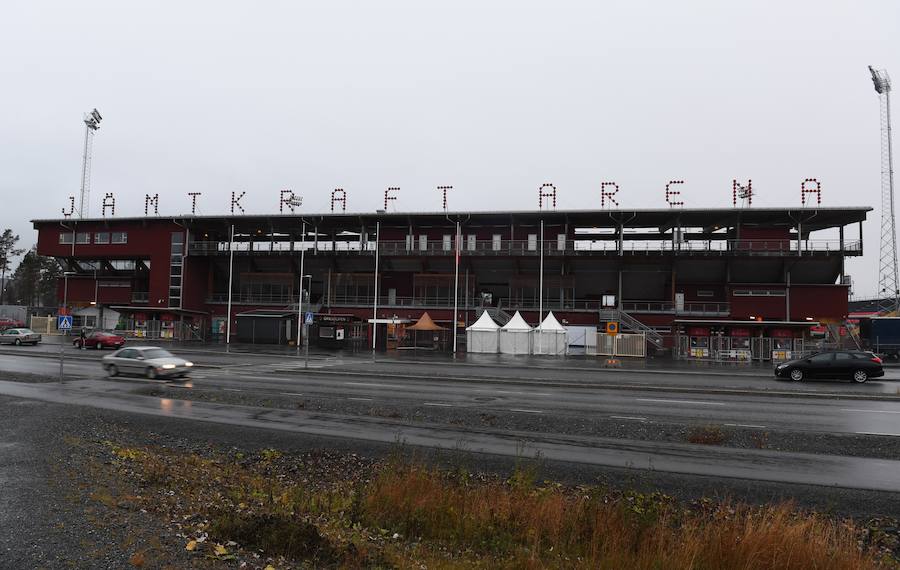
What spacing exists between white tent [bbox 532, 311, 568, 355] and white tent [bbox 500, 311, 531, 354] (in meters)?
0.70

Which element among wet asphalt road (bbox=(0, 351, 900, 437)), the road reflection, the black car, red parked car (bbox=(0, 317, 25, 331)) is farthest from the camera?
red parked car (bbox=(0, 317, 25, 331))

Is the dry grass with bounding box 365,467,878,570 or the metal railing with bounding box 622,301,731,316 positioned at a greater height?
the metal railing with bounding box 622,301,731,316

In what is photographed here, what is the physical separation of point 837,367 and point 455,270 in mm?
39718

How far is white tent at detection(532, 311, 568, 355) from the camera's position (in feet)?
154

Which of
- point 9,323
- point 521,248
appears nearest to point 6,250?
point 9,323

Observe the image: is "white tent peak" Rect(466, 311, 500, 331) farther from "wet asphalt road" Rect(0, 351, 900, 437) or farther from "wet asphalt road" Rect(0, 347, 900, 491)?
"wet asphalt road" Rect(0, 351, 900, 437)

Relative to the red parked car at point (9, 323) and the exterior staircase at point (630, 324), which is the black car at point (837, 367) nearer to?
the exterior staircase at point (630, 324)

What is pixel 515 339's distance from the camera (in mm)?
47562

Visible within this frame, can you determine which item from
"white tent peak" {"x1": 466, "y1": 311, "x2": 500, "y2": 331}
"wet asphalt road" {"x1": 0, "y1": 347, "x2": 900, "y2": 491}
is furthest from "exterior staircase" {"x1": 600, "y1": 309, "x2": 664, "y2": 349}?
"wet asphalt road" {"x1": 0, "y1": 347, "x2": 900, "y2": 491}

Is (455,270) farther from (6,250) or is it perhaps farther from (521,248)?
(6,250)

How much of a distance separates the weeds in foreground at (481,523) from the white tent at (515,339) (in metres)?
37.9

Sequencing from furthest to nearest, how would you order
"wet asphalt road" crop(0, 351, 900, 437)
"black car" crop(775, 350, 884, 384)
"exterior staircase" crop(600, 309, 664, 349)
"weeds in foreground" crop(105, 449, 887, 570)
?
"exterior staircase" crop(600, 309, 664, 349) → "black car" crop(775, 350, 884, 384) → "wet asphalt road" crop(0, 351, 900, 437) → "weeds in foreground" crop(105, 449, 887, 570)

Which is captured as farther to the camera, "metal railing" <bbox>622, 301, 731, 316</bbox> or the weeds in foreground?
"metal railing" <bbox>622, 301, 731, 316</bbox>

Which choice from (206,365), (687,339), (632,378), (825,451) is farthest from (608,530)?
(687,339)
